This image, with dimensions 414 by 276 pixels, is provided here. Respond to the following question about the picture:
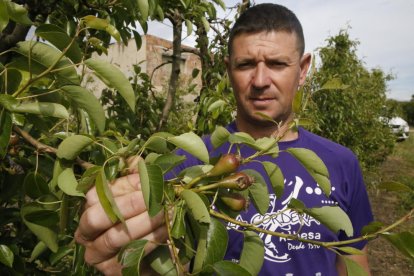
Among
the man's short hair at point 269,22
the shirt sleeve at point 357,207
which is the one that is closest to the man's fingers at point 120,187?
the man's short hair at point 269,22

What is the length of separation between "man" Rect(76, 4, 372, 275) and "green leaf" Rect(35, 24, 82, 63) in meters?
0.82

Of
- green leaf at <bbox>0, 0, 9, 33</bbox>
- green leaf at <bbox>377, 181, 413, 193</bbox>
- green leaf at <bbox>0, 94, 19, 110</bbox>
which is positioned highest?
green leaf at <bbox>0, 0, 9, 33</bbox>

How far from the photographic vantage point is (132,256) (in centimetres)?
66

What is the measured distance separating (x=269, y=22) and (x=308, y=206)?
0.73 meters

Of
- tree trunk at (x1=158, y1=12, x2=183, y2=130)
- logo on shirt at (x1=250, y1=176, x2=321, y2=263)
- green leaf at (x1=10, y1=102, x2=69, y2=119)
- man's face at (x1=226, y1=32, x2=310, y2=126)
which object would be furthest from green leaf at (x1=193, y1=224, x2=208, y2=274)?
tree trunk at (x1=158, y1=12, x2=183, y2=130)

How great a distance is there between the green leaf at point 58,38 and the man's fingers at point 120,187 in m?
0.26

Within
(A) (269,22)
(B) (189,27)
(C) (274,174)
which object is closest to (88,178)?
(C) (274,174)

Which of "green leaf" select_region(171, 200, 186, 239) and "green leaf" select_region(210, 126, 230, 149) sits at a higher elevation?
"green leaf" select_region(210, 126, 230, 149)

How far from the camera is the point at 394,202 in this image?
791cm

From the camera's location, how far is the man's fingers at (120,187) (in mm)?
721

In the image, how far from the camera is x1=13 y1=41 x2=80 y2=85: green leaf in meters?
0.76

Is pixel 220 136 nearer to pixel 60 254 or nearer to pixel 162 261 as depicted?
pixel 162 261

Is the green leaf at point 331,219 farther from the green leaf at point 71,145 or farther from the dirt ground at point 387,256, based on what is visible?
the dirt ground at point 387,256

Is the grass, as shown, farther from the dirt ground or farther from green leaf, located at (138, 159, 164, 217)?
green leaf, located at (138, 159, 164, 217)
